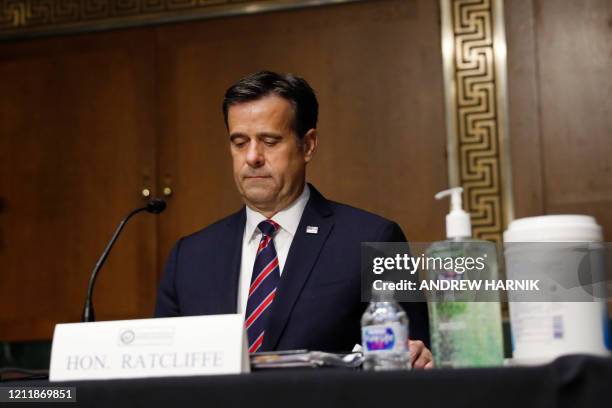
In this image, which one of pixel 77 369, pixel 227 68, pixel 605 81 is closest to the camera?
pixel 77 369

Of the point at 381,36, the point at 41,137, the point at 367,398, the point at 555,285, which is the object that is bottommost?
the point at 367,398

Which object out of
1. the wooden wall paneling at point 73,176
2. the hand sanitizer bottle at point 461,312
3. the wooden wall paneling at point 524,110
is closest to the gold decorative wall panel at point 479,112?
the wooden wall paneling at point 524,110

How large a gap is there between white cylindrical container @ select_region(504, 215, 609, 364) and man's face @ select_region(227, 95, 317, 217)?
88 cm

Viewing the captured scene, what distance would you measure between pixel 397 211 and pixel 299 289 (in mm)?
1898

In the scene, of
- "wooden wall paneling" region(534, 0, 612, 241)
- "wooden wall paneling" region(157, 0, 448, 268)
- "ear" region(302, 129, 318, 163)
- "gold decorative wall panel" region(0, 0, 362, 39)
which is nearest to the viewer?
"ear" region(302, 129, 318, 163)

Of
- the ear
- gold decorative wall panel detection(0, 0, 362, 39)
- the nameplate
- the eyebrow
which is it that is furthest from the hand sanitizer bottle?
gold decorative wall panel detection(0, 0, 362, 39)

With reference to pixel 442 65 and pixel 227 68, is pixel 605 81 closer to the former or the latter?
pixel 442 65

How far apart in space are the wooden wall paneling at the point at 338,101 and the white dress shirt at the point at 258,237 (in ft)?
5.41

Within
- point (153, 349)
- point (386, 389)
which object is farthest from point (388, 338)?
point (153, 349)

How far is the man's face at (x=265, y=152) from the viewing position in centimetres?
189

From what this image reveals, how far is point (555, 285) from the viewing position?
1.02 meters

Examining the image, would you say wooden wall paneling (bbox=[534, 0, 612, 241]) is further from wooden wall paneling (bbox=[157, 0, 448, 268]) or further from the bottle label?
the bottle label

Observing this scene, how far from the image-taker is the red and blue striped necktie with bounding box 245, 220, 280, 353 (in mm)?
1688

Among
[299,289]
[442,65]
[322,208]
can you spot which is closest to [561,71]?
[442,65]
